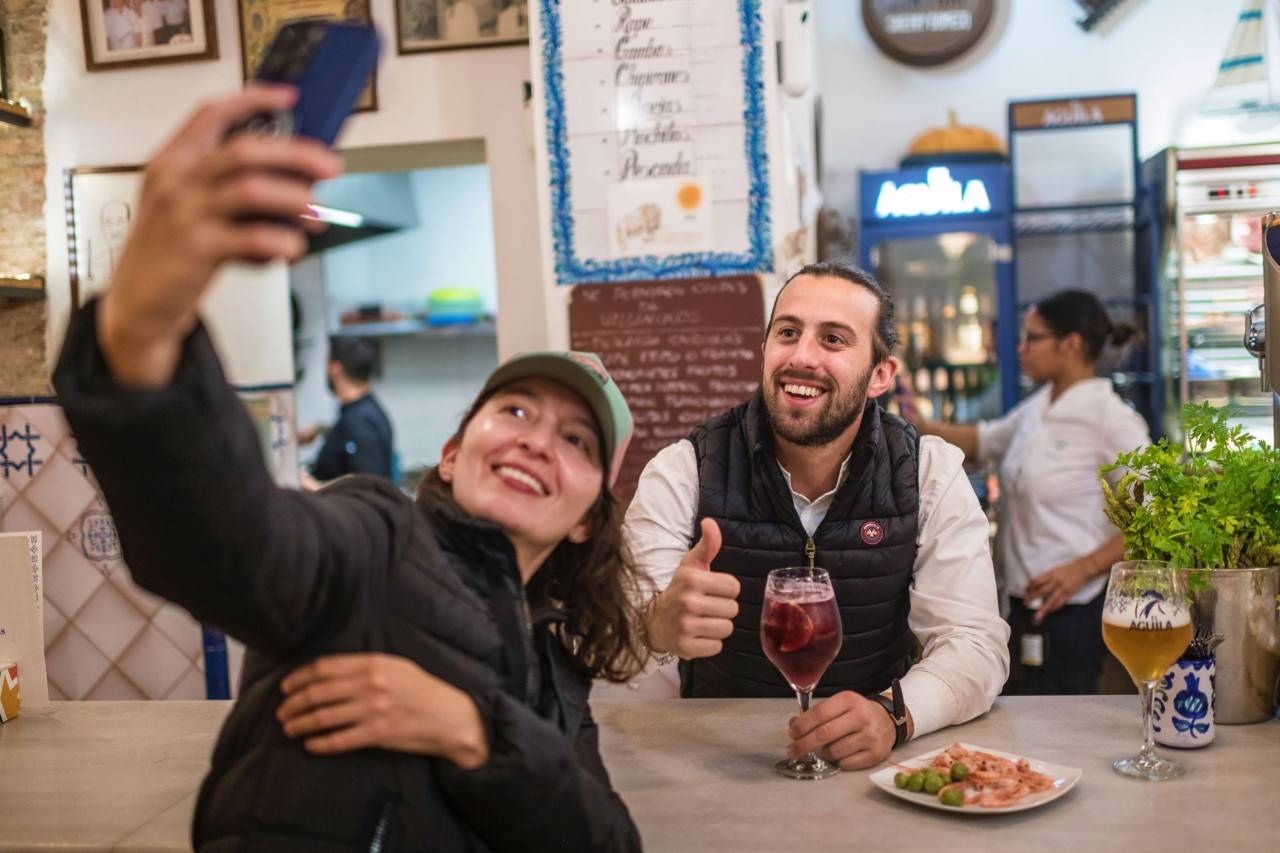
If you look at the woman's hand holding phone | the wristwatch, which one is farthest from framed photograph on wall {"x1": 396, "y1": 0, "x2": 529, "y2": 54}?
the woman's hand holding phone

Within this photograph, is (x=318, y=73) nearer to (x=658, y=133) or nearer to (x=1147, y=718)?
(x=1147, y=718)

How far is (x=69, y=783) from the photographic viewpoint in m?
1.68

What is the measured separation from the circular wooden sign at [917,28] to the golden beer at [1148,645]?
16.9 ft

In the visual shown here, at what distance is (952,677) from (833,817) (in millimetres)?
479

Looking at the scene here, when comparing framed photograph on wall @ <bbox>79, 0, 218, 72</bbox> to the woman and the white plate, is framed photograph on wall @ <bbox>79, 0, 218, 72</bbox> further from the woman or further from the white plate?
the white plate

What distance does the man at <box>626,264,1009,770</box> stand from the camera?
2.30m

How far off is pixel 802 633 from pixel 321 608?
777 millimetres

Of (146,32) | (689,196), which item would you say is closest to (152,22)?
(146,32)

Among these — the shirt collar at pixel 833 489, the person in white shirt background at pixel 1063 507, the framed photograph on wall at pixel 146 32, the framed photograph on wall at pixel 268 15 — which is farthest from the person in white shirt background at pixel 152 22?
the person in white shirt background at pixel 1063 507

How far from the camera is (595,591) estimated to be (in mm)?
1631

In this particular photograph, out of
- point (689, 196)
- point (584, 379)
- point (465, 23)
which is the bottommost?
point (584, 379)

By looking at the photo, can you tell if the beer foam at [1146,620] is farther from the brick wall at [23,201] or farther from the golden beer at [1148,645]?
the brick wall at [23,201]

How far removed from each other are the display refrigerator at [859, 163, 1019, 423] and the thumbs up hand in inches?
160

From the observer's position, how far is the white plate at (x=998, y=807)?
4.69ft
